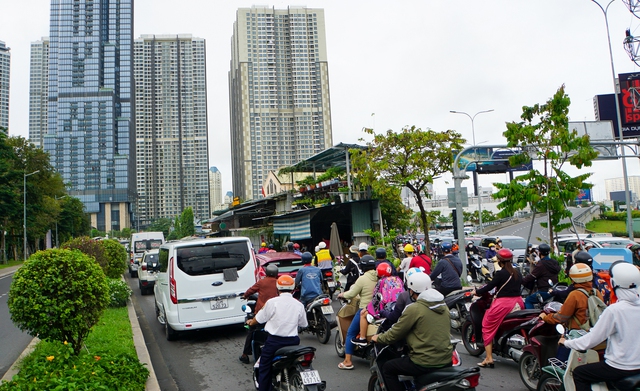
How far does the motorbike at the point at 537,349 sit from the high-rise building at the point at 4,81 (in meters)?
159

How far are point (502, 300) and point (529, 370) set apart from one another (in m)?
1.02

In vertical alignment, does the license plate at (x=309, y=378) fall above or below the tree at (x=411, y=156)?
below

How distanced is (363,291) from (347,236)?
925 inches

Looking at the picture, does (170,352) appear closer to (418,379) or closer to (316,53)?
(418,379)

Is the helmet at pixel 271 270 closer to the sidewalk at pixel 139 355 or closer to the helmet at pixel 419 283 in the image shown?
the sidewalk at pixel 139 355

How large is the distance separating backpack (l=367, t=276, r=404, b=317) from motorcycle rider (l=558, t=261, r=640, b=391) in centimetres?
281

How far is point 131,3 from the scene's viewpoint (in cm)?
12375

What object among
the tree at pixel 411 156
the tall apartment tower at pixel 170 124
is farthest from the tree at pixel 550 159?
the tall apartment tower at pixel 170 124

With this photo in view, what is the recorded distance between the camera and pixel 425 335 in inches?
166

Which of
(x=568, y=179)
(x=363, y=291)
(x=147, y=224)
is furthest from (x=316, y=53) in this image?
(x=363, y=291)

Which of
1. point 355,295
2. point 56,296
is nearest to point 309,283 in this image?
point 355,295

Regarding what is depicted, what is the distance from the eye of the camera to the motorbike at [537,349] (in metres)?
5.39

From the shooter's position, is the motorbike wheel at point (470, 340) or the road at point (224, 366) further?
the motorbike wheel at point (470, 340)

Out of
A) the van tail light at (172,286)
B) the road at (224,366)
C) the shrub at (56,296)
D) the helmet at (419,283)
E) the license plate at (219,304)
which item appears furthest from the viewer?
the license plate at (219,304)
